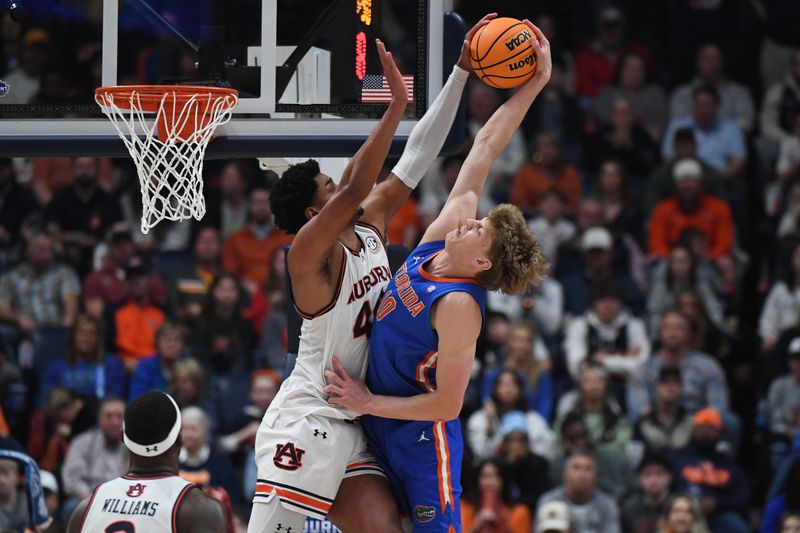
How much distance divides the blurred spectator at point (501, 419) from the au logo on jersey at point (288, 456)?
14.3 ft

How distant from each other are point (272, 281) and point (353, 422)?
5427mm

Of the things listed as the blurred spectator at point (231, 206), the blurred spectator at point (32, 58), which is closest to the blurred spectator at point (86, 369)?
the blurred spectator at point (231, 206)

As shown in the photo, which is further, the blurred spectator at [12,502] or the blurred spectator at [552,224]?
the blurred spectator at [552,224]

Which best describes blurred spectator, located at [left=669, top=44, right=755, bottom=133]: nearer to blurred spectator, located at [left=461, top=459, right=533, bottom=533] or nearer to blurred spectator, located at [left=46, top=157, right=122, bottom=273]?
blurred spectator, located at [left=461, top=459, right=533, bottom=533]

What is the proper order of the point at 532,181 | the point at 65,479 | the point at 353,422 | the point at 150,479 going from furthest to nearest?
the point at 532,181
the point at 65,479
the point at 353,422
the point at 150,479

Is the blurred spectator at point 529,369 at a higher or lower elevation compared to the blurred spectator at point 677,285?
lower

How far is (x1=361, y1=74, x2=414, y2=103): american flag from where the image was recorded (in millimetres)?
6289

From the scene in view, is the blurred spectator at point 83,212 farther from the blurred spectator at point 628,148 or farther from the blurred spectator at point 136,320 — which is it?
the blurred spectator at point 628,148

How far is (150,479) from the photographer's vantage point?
205 inches

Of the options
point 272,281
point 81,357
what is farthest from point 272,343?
point 81,357

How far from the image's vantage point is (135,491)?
5.16m

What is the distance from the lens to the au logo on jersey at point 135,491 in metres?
5.15

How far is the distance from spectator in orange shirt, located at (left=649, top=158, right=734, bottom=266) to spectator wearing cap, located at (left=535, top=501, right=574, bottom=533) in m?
3.07

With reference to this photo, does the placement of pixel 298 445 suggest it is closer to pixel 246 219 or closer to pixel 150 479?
pixel 150 479
